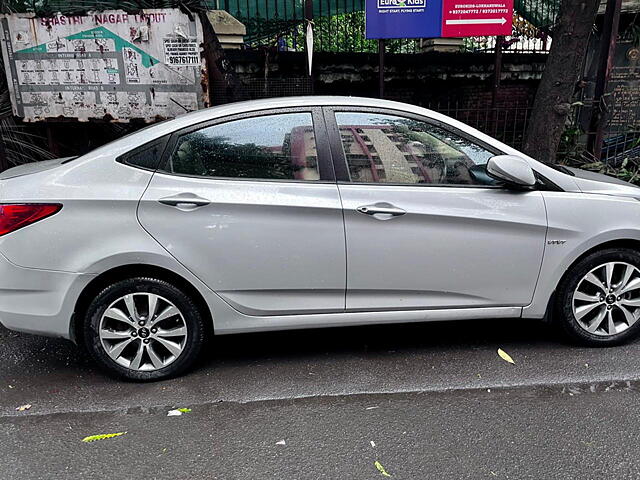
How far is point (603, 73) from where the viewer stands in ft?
21.8

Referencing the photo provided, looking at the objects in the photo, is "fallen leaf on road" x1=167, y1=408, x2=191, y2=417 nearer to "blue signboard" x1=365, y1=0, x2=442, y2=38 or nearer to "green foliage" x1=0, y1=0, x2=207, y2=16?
"green foliage" x1=0, y1=0, x2=207, y2=16

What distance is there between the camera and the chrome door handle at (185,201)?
3.07 meters

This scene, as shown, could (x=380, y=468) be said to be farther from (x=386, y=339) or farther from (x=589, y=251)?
(x=589, y=251)

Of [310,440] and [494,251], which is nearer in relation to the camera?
[310,440]

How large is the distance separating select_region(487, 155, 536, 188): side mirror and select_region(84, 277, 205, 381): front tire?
193cm

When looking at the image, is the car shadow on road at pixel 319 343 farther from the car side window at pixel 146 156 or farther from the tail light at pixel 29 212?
the car side window at pixel 146 156

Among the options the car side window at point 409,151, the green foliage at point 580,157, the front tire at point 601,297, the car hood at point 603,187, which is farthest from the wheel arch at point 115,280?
the green foliage at point 580,157

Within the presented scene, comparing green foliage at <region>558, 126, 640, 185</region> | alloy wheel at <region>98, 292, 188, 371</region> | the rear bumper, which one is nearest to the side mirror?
alloy wheel at <region>98, 292, 188, 371</region>

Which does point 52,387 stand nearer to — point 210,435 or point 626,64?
point 210,435

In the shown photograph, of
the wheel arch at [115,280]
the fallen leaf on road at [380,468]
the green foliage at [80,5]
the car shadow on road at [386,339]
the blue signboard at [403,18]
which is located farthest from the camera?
the blue signboard at [403,18]

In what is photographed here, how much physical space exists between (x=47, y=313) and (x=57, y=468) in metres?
0.89

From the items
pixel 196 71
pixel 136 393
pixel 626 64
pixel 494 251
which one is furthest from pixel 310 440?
pixel 626 64

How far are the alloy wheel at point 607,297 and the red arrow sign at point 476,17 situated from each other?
373 cm

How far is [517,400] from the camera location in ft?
10.1
